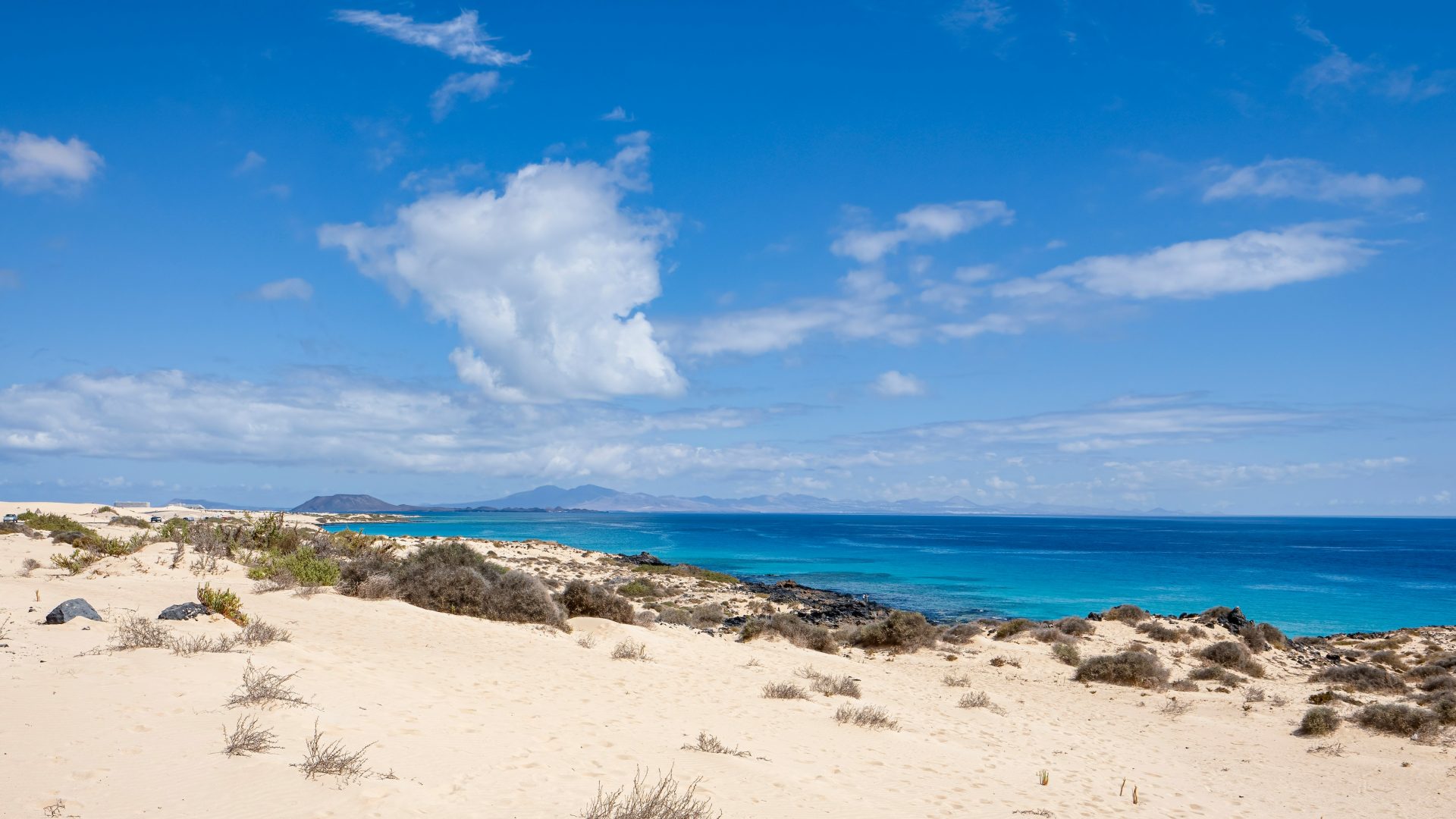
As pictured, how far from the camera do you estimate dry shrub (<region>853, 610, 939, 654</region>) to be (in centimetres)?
2338

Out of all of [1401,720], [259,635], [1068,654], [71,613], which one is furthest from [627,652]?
[1401,720]

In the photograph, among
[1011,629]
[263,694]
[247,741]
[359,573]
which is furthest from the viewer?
[1011,629]

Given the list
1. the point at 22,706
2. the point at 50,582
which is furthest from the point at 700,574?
the point at 22,706

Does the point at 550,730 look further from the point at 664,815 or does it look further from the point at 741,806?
the point at 664,815

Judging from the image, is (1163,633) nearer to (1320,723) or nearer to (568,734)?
(1320,723)

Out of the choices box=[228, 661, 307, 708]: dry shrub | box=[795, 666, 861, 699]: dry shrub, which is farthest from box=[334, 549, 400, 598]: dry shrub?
box=[795, 666, 861, 699]: dry shrub

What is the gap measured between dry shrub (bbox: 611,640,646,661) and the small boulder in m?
7.78

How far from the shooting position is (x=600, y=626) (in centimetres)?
2042

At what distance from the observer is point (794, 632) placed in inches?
912

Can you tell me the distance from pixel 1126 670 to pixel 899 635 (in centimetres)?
631

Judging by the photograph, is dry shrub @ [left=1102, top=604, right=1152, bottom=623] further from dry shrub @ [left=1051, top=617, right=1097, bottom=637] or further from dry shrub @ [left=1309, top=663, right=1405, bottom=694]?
dry shrub @ [left=1309, top=663, right=1405, bottom=694]

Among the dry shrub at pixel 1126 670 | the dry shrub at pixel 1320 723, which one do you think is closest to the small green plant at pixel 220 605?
the dry shrub at pixel 1126 670

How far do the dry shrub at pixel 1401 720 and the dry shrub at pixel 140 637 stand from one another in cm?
2174

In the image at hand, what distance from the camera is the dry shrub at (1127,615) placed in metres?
28.1
